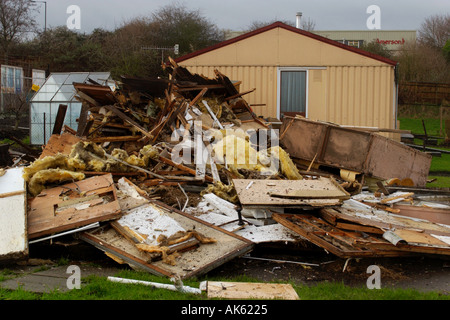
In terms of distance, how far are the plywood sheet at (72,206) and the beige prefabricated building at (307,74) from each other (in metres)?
8.71

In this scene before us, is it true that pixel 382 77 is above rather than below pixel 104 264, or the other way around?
above

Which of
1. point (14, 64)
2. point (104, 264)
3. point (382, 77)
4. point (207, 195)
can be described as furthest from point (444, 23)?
point (104, 264)

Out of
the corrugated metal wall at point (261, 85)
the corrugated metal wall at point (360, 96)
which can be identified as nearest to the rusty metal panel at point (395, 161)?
the corrugated metal wall at point (360, 96)

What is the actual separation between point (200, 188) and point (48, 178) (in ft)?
8.00

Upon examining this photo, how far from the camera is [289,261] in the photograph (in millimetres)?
5871

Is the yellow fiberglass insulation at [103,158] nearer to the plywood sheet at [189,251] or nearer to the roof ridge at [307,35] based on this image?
the plywood sheet at [189,251]

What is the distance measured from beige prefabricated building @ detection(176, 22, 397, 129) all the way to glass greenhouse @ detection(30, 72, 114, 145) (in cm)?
586

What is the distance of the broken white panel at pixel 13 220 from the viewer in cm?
519

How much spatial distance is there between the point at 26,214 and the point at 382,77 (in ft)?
39.8

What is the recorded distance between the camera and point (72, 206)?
20.3ft

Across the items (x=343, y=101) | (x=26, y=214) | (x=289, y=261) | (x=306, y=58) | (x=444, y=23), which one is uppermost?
(x=444, y=23)

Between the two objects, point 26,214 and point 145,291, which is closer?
point 145,291

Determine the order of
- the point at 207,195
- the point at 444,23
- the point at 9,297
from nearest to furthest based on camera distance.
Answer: the point at 9,297 < the point at 207,195 < the point at 444,23

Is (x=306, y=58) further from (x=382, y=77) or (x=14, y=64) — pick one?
(x=14, y=64)
